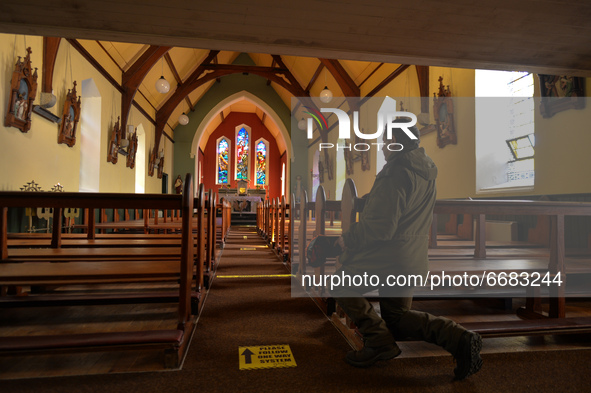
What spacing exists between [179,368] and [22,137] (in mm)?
4672

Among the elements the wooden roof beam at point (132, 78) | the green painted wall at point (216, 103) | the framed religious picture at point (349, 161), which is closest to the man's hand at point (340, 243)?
the wooden roof beam at point (132, 78)

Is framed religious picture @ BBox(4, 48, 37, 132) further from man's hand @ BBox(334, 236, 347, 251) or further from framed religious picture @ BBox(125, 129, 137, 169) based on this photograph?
man's hand @ BBox(334, 236, 347, 251)

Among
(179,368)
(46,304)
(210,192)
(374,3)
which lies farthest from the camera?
(210,192)

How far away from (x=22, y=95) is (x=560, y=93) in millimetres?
6097

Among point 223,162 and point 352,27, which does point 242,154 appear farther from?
point 352,27

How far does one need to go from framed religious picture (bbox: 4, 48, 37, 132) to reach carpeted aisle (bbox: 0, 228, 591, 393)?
3932 millimetres

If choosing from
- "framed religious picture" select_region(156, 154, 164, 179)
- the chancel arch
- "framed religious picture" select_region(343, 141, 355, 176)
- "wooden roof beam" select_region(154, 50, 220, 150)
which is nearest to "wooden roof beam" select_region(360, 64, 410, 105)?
"framed religious picture" select_region(343, 141, 355, 176)

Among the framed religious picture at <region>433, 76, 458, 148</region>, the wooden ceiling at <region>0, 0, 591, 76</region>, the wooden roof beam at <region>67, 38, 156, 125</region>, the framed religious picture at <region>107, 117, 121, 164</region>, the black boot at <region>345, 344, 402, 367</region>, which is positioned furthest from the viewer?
the framed religious picture at <region>107, 117, 121, 164</region>

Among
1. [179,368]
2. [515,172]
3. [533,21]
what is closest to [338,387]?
Result: [179,368]

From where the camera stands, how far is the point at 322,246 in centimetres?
166

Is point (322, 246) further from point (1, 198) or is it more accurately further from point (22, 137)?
point (22, 137)

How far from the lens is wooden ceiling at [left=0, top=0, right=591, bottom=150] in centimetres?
183

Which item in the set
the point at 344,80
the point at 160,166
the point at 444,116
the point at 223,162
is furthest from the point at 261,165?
the point at 444,116

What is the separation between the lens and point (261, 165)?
61.1 feet
